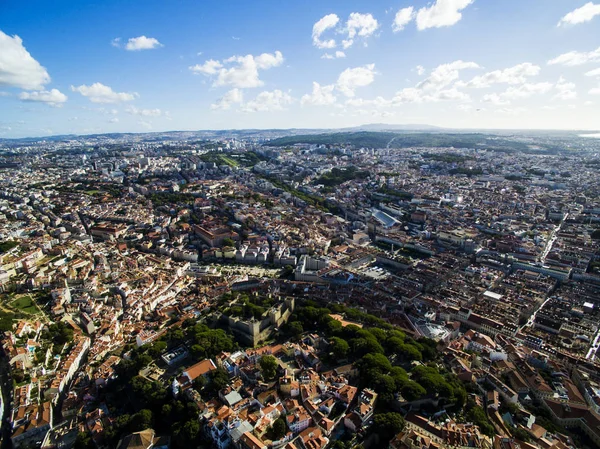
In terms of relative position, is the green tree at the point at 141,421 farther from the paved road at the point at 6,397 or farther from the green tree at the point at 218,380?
the paved road at the point at 6,397

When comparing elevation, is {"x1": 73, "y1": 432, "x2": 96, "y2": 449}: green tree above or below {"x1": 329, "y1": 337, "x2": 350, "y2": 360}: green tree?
below

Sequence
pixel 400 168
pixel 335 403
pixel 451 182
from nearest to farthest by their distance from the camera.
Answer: pixel 335 403
pixel 451 182
pixel 400 168

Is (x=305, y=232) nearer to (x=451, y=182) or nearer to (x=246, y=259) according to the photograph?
(x=246, y=259)

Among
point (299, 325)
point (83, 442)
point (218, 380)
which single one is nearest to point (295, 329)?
point (299, 325)

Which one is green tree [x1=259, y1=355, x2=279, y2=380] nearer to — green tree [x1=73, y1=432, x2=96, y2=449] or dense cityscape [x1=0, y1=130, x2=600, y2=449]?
dense cityscape [x1=0, y1=130, x2=600, y2=449]

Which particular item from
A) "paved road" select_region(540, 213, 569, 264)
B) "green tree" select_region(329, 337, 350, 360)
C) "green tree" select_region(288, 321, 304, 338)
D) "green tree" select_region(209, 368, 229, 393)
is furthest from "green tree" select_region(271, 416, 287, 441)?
"paved road" select_region(540, 213, 569, 264)

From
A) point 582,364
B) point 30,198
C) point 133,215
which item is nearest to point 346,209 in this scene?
point 133,215

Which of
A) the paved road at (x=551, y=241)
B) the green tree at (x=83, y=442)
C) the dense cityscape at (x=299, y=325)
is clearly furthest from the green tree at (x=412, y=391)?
the paved road at (x=551, y=241)
